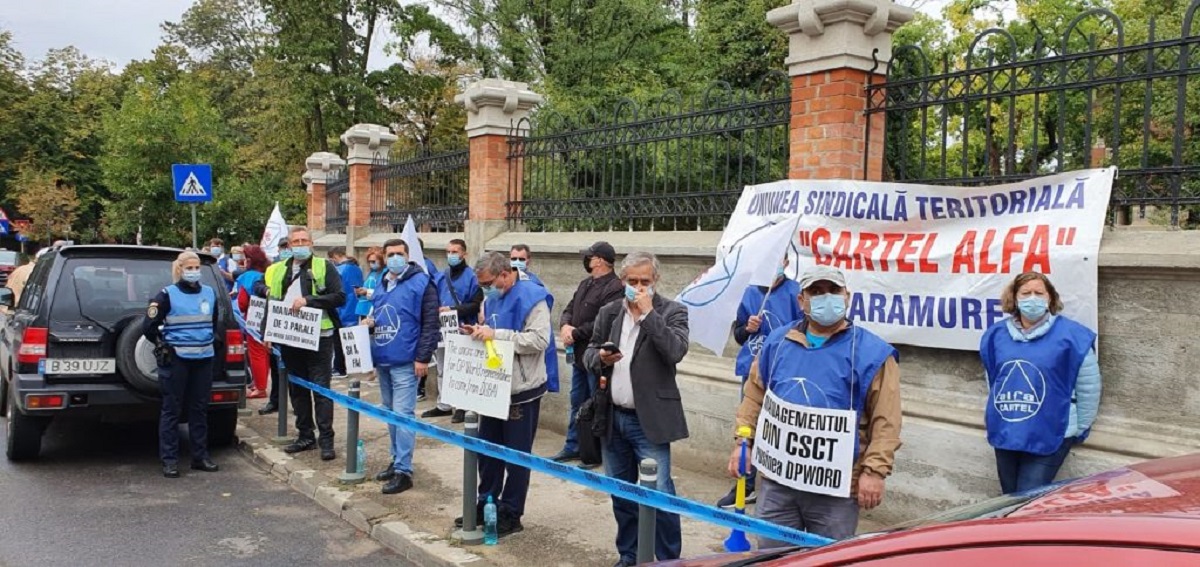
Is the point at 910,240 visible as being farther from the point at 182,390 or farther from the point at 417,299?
the point at 182,390

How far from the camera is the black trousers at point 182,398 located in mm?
7031

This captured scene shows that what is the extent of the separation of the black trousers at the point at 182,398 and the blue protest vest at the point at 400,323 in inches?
62.6

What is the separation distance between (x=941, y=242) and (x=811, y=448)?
8.03 ft

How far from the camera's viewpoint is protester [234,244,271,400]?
1029 centimetres

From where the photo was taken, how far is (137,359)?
23.5ft

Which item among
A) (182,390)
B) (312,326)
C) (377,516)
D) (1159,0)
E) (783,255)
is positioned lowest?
(377,516)

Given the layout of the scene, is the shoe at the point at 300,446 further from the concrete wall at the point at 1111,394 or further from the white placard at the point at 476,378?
the concrete wall at the point at 1111,394

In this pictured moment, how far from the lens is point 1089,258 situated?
4824 mm

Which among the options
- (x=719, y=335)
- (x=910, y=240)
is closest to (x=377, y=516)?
(x=719, y=335)

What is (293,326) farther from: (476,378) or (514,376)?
(514,376)

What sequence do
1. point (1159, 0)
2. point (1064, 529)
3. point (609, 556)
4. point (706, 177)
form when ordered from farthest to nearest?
point (1159, 0)
point (706, 177)
point (609, 556)
point (1064, 529)

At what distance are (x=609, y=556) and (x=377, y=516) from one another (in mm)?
1756

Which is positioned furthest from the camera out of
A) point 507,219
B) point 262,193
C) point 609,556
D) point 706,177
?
point 262,193

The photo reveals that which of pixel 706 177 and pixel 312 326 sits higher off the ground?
pixel 706 177
